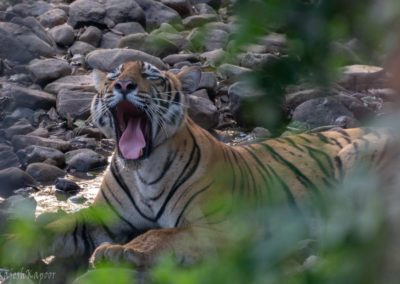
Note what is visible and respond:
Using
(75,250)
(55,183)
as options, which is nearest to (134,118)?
(75,250)

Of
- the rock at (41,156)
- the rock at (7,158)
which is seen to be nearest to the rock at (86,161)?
the rock at (41,156)

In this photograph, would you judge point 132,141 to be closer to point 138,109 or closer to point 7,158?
point 138,109

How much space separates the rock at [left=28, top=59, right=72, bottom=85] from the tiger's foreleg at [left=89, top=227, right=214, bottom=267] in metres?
5.00

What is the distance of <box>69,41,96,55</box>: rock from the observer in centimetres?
991

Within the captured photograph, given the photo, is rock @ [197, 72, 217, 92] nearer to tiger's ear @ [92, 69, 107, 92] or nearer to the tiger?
the tiger

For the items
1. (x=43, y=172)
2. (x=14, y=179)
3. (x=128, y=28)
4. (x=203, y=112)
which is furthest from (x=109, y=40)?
(x=14, y=179)

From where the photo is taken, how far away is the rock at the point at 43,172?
6.05 metres

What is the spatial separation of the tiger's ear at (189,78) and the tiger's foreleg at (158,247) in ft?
3.76

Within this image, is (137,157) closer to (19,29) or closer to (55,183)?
(55,183)

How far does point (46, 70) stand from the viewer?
8.62 meters

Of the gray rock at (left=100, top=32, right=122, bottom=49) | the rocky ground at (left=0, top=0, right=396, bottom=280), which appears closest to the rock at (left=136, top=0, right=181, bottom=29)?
the rocky ground at (left=0, top=0, right=396, bottom=280)

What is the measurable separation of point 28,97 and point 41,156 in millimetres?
1676

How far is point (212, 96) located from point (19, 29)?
262cm

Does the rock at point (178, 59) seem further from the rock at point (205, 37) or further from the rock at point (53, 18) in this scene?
the rock at point (205, 37)
